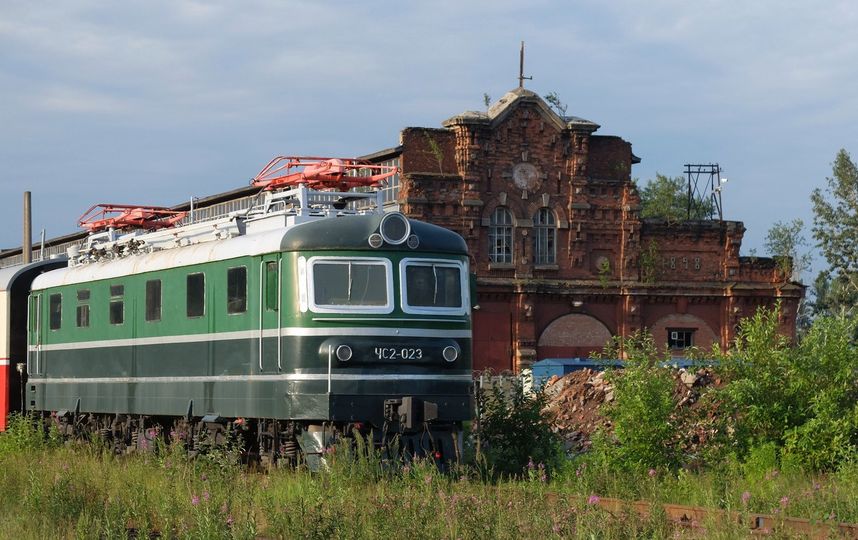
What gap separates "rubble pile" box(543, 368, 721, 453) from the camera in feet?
54.8

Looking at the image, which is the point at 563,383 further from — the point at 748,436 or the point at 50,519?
the point at 50,519

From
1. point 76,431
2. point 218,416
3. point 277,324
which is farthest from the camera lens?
point 76,431

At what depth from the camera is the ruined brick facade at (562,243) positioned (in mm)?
42531

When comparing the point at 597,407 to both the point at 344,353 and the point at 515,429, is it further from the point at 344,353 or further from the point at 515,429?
the point at 344,353

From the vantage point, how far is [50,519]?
11.5 metres

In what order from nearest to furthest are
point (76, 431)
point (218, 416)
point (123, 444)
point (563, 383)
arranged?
point (218, 416) → point (123, 444) → point (76, 431) → point (563, 383)

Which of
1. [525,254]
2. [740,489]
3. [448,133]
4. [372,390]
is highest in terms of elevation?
[448,133]

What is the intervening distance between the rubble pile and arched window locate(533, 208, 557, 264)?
611 inches

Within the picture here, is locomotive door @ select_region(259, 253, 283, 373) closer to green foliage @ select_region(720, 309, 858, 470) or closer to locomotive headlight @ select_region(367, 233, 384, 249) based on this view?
locomotive headlight @ select_region(367, 233, 384, 249)

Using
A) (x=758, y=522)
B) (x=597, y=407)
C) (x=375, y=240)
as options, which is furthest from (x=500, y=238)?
(x=758, y=522)

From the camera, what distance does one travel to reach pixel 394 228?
1507cm

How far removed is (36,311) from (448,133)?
22742 millimetres

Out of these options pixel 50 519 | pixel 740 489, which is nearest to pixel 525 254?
pixel 740 489

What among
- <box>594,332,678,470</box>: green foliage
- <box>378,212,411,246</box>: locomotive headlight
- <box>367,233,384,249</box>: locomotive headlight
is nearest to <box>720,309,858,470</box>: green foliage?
<box>594,332,678,470</box>: green foliage
